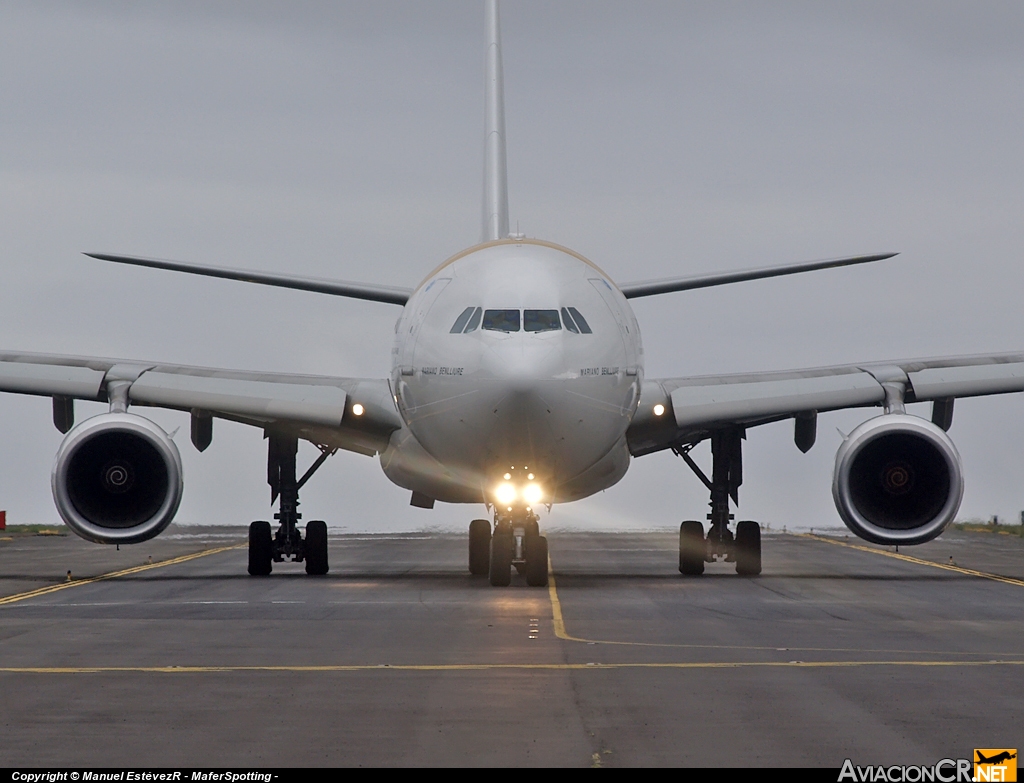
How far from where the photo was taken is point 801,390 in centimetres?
2400

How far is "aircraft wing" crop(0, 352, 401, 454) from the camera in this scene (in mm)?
23578

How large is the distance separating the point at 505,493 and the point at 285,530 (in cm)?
609

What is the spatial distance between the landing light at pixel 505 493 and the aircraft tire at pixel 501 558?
0.57 m

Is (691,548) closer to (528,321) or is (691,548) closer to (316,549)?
(316,549)

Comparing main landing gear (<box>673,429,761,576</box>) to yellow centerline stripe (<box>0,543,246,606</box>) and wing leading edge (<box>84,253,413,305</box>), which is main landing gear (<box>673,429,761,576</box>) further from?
yellow centerline stripe (<box>0,543,246,606</box>)

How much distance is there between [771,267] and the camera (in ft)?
75.3

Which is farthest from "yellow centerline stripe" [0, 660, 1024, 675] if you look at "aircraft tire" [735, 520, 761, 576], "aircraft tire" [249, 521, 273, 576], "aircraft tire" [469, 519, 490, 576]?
"aircraft tire" [249, 521, 273, 576]

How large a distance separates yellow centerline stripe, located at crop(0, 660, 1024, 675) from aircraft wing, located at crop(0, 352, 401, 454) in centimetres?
1121

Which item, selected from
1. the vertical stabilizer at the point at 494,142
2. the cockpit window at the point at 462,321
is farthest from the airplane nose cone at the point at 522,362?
the vertical stabilizer at the point at 494,142

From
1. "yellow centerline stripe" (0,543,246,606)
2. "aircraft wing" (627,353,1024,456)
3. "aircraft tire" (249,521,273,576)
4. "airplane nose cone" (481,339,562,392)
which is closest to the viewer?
"airplane nose cone" (481,339,562,392)

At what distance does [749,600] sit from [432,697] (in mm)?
9573

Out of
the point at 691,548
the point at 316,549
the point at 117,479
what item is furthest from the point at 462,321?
the point at 691,548

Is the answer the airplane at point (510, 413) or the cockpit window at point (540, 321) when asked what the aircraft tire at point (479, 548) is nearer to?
the airplane at point (510, 413)

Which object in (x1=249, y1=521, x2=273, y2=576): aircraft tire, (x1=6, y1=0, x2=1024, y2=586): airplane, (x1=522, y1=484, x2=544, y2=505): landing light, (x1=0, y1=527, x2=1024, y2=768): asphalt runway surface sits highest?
(x1=6, y1=0, x2=1024, y2=586): airplane
